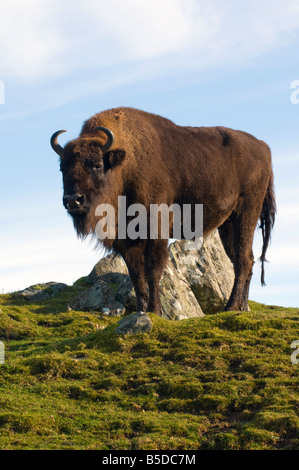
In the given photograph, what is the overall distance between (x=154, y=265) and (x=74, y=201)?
86.3 inches

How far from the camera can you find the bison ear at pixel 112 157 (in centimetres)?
1176

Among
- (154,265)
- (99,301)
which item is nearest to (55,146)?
(154,265)

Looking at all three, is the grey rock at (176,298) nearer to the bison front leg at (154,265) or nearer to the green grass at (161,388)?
the bison front leg at (154,265)

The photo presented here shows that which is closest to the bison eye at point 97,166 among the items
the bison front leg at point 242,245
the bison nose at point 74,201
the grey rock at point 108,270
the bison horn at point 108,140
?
the bison horn at point 108,140

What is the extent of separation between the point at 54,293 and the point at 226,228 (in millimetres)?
6607

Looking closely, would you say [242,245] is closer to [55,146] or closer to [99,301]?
[99,301]

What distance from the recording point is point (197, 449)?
23.9 ft

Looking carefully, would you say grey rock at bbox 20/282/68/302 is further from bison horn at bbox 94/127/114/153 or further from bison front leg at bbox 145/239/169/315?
bison horn at bbox 94/127/114/153

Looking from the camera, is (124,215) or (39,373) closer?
(39,373)

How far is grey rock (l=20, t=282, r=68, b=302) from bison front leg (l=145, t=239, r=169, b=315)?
711 cm

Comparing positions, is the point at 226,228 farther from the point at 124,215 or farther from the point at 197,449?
the point at 197,449

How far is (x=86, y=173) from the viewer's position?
11.5 m

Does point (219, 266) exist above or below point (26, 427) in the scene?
above

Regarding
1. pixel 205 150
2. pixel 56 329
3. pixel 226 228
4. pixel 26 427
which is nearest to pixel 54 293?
pixel 56 329
